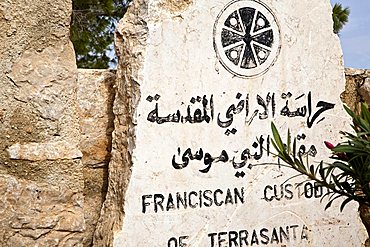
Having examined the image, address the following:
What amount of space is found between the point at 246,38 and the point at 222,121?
0.32 metres

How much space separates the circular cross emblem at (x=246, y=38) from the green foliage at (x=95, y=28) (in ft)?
5.72

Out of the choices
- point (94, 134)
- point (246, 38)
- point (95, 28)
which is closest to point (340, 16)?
point (95, 28)

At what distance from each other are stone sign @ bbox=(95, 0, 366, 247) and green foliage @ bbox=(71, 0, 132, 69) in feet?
5.78

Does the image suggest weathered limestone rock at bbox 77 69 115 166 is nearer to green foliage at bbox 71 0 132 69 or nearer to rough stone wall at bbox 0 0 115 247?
rough stone wall at bbox 0 0 115 247

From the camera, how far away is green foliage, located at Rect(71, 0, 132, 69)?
3922 mm

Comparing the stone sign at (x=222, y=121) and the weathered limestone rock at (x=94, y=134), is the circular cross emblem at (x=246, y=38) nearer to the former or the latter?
the stone sign at (x=222, y=121)

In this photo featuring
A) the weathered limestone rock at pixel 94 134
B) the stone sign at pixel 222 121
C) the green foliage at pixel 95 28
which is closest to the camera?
the stone sign at pixel 222 121

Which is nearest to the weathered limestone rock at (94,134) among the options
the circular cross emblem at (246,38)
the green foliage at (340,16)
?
the circular cross emblem at (246,38)

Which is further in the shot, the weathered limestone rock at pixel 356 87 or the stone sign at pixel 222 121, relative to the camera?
the weathered limestone rock at pixel 356 87

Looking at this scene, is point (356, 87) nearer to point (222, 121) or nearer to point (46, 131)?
point (222, 121)

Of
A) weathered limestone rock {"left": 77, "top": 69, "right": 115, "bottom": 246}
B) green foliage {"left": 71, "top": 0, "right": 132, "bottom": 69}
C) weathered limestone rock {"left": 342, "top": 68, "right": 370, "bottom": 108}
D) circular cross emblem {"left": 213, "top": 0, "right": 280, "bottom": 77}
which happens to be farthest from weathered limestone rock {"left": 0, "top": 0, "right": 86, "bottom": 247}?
green foliage {"left": 71, "top": 0, "right": 132, "bottom": 69}

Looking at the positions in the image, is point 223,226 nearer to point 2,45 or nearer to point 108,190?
point 108,190

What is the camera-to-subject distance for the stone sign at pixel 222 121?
2.11m

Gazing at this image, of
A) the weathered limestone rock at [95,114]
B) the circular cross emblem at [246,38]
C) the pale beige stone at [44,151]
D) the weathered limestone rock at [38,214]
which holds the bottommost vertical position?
the weathered limestone rock at [38,214]
